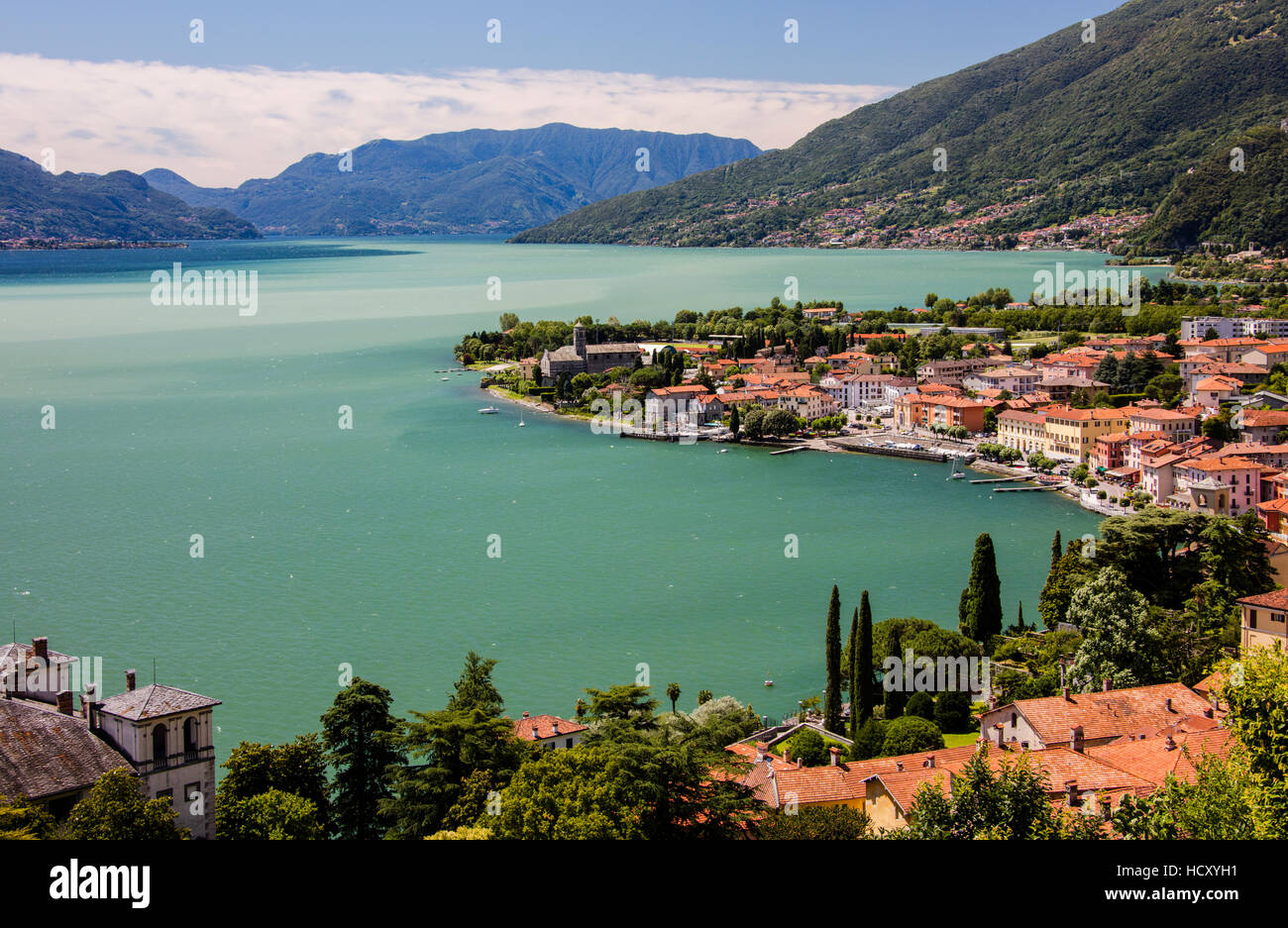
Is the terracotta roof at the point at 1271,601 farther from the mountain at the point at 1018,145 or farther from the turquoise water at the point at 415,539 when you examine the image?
the mountain at the point at 1018,145

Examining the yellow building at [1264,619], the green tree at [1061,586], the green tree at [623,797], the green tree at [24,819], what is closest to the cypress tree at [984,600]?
the green tree at [1061,586]

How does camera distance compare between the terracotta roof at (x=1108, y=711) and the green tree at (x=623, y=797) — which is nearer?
the green tree at (x=623, y=797)

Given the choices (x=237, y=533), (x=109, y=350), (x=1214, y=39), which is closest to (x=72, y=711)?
(x=237, y=533)

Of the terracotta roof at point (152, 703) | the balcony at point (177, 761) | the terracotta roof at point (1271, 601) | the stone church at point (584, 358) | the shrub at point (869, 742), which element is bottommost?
the shrub at point (869, 742)

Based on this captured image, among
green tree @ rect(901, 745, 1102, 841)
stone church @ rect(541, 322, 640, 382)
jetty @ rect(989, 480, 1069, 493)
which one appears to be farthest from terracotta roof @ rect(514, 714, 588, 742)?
stone church @ rect(541, 322, 640, 382)

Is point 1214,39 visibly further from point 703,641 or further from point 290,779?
point 290,779

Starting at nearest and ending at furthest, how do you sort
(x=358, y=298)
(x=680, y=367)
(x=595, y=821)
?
1. (x=595, y=821)
2. (x=680, y=367)
3. (x=358, y=298)
